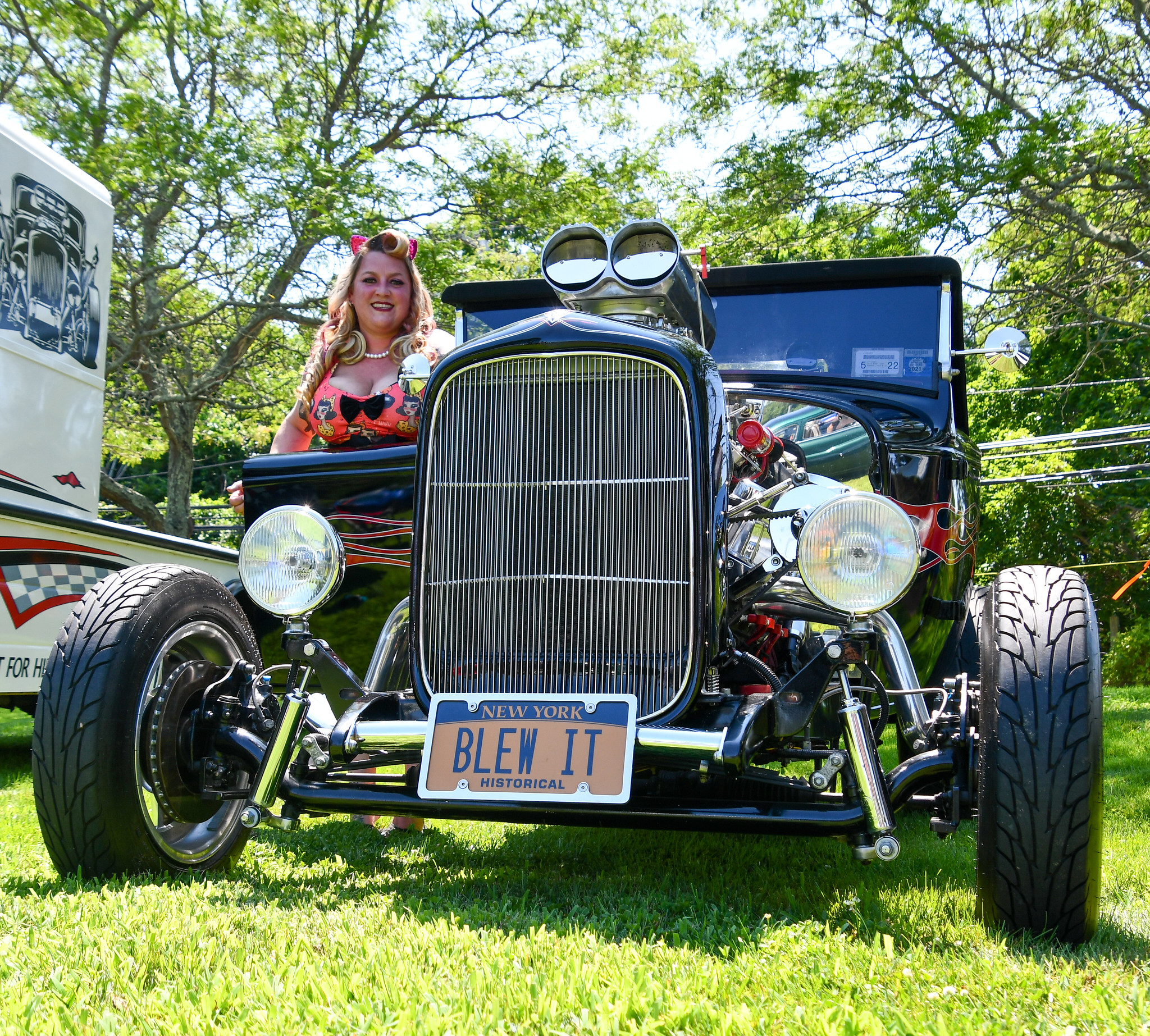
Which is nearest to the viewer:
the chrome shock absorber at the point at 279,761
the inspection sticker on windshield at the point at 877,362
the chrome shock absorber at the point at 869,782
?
the chrome shock absorber at the point at 869,782

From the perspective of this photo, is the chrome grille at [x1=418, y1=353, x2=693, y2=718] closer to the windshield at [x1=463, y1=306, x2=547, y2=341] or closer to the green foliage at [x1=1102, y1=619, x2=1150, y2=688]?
the windshield at [x1=463, y1=306, x2=547, y2=341]

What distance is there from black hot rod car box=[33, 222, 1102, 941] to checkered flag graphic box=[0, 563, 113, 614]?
2441mm

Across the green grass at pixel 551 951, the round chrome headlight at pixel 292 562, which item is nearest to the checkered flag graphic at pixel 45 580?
the green grass at pixel 551 951

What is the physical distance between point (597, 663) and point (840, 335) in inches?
96.2

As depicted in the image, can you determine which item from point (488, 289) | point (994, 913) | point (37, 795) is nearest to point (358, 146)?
point (488, 289)

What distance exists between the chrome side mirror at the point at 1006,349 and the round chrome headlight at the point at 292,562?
2.76 m

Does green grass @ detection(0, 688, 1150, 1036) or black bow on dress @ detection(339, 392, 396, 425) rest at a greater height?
black bow on dress @ detection(339, 392, 396, 425)

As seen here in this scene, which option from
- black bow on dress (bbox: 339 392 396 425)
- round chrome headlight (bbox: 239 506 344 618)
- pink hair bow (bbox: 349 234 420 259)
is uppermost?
pink hair bow (bbox: 349 234 420 259)

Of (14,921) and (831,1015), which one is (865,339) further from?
(14,921)

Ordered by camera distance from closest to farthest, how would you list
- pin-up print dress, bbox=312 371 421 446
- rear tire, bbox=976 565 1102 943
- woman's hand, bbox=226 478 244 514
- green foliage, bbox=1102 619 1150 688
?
rear tire, bbox=976 565 1102 943, woman's hand, bbox=226 478 244 514, pin-up print dress, bbox=312 371 421 446, green foliage, bbox=1102 619 1150 688

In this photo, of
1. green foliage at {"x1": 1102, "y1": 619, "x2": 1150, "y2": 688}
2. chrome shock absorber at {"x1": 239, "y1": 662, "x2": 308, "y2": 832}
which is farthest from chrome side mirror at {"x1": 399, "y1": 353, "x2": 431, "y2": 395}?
green foliage at {"x1": 1102, "y1": 619, "x2": 1150, "y2": 688}

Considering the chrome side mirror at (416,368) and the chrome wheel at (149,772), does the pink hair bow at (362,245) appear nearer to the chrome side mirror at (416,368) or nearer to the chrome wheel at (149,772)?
the chrome side mirror at (416,368)

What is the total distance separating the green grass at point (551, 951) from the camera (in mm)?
1671

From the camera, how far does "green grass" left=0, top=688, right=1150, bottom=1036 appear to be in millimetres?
1671
